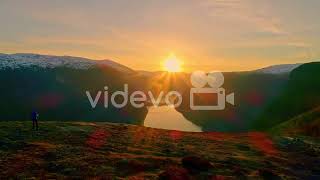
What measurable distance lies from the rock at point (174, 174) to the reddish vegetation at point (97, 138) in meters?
14.3

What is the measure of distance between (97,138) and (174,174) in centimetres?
2083

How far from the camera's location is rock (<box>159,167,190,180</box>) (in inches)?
1510

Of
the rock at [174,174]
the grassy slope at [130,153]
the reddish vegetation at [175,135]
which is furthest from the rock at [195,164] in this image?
the reddish vegetation at [175,135]

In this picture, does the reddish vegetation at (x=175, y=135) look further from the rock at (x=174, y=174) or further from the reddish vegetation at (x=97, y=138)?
the rock at (x=174, y=174)

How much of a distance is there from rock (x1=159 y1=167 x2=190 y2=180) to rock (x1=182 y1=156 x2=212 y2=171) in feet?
9.68

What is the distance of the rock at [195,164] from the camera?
1719 inches

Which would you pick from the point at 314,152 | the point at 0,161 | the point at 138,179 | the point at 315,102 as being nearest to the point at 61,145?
the point at 0,161

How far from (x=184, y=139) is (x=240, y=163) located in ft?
52.0

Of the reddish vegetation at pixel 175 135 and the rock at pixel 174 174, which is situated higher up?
the reddish vegetation at pixel 175 135

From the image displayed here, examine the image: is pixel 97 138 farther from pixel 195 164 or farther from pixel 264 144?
pixel 264 144

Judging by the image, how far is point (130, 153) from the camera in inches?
1973

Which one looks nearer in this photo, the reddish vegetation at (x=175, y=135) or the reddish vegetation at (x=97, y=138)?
the reddish vegetation at (x=97, y=138)

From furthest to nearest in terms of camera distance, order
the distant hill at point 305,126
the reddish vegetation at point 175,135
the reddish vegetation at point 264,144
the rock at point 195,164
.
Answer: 1. the distant hill at point 305,126
2. the reddish vegetation at point 175,135
3. the reddish vegetation at point 264,144
4. the rock at point 195,164

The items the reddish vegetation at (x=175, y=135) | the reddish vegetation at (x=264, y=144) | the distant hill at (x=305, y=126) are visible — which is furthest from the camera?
the distant hill at (x=305, y=126)
